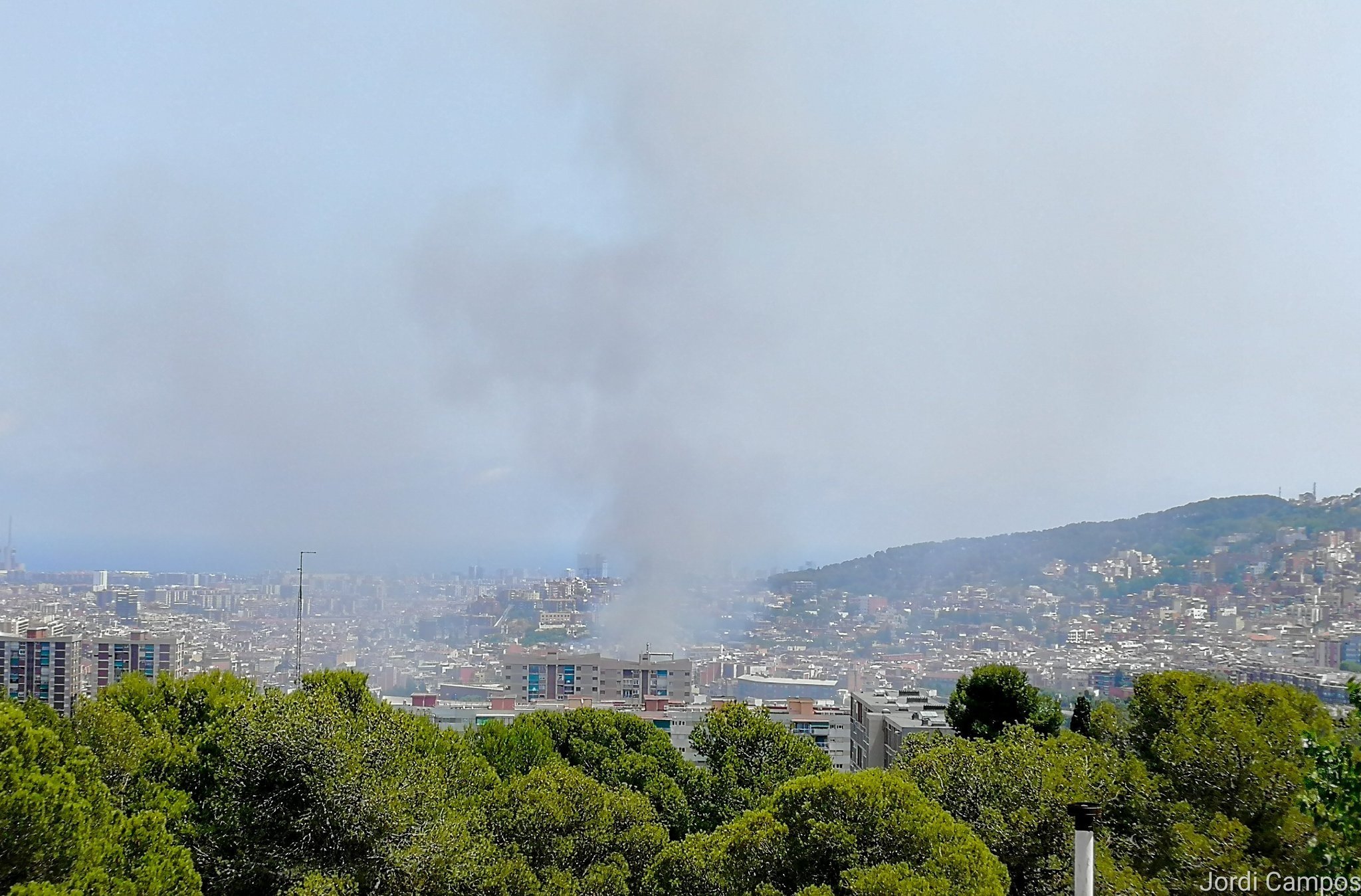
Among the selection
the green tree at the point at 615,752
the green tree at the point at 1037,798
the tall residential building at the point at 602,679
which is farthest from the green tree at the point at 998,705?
the tall residential building at the point at 602,679

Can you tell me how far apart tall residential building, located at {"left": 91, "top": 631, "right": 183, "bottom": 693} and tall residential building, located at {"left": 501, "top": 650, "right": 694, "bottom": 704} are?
513 inches

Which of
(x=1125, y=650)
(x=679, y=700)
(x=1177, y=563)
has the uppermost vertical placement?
(x=1177, y=563)

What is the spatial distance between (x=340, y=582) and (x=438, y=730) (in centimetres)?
4470

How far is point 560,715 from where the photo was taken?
17.2m

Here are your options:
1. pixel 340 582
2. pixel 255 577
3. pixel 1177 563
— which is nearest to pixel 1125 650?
pixel 1177 563

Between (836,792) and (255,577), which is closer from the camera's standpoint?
(836,792)

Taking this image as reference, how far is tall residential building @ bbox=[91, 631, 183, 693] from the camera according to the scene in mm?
33438

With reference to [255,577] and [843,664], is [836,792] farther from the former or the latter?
[255,577]

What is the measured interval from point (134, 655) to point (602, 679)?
1748cm

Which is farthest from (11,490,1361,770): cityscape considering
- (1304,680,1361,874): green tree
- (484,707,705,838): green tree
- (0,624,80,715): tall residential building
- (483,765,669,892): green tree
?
(1304,680,1361,874): green tree

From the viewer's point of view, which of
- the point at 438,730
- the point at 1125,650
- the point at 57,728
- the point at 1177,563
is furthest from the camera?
the point at 1177,563

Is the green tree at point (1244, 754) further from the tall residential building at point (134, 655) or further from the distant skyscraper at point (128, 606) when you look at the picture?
the distant skyscraper at point (128, 606)

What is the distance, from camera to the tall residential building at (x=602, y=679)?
135ft

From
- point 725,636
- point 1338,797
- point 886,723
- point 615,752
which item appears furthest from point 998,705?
point 725,636
